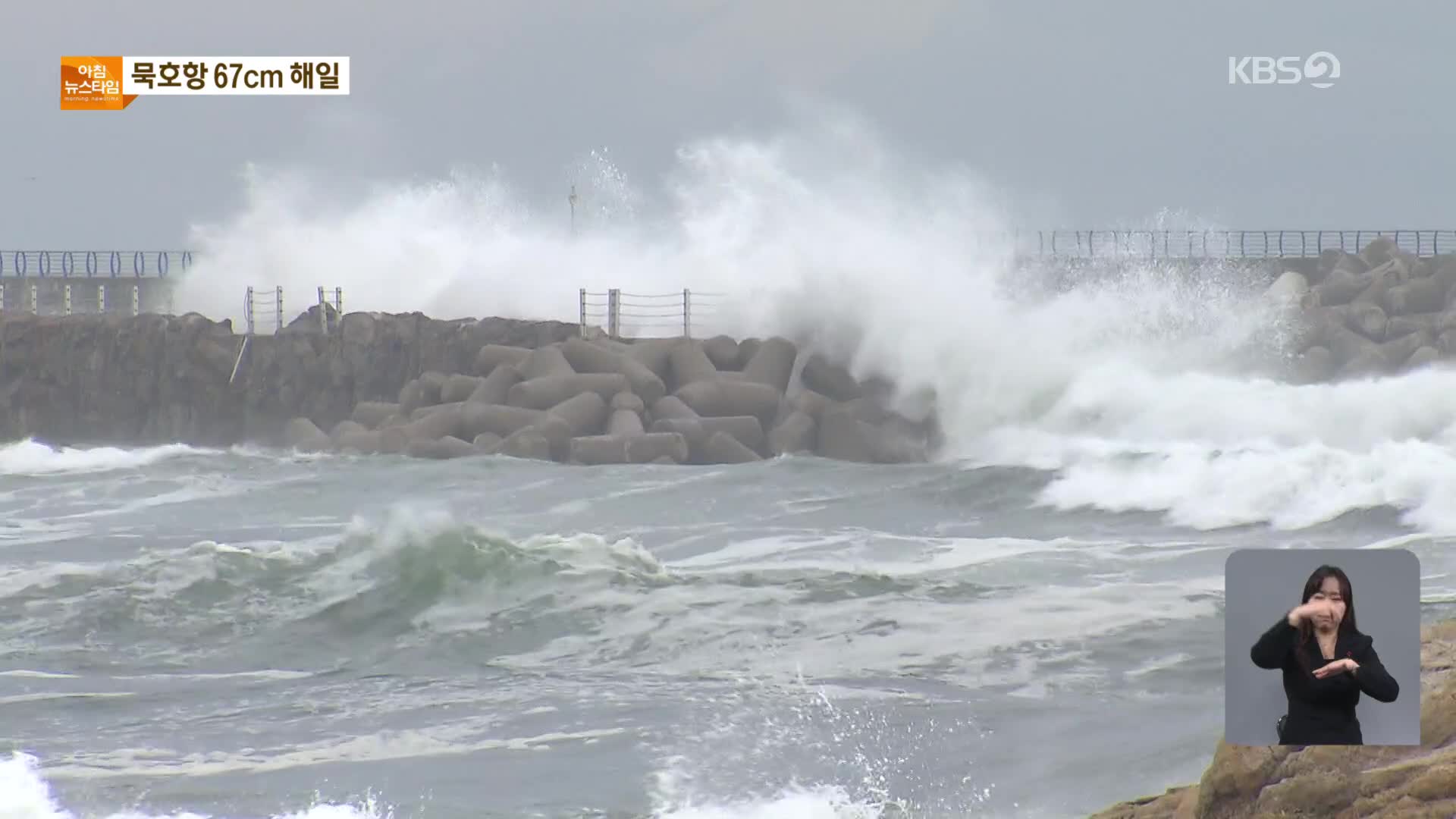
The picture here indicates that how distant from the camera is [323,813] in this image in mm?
4586

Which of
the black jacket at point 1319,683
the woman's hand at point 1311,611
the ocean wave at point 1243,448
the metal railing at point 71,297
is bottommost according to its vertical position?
the ocean wave at point 1243,448

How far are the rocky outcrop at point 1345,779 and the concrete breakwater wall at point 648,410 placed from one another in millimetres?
11556

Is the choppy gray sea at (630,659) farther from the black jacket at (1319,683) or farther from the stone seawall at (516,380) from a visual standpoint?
the stone seawall at (516,380)

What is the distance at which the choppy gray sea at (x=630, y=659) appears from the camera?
4.86 m

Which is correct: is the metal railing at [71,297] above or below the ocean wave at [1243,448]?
above

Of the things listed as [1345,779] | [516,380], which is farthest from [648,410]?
[1345,779]

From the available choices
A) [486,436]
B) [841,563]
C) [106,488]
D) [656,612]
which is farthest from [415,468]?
[656,612]

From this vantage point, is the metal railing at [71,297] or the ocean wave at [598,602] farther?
the metal railing at [71,297]

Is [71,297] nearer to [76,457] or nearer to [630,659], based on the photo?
[76,457]

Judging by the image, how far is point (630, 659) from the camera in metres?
6.81

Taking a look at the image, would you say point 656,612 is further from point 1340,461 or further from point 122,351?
point 122,351

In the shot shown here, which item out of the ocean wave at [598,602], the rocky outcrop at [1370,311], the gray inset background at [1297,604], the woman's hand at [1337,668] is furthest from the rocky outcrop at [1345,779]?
the rocky outcrop at [1370,311]

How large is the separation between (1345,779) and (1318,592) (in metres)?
0.77

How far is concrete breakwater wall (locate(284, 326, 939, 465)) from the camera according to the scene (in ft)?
48.7
